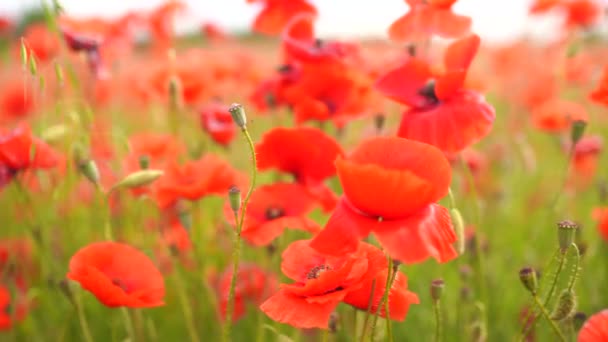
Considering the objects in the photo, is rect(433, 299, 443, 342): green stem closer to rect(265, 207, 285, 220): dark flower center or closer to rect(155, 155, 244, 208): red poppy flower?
rect(265, 207, 285, 220): dark flower center

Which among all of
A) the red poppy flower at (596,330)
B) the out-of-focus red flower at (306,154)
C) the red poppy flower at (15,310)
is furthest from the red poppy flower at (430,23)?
the red poppy flower at (15,310)

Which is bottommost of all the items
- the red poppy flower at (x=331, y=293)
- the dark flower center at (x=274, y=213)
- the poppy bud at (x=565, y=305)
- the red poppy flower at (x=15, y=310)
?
the red poppy flower at (x=15, y=310)

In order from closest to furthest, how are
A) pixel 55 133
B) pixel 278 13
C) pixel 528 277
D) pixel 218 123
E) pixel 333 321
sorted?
pixel 528 277 → pixel 333 321 → pixel 55 133 → pixel 278 13 → pixel 218 123

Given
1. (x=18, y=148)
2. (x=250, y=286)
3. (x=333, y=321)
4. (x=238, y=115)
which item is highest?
(x=238, y=115)

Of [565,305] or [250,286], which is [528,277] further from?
[250,286]

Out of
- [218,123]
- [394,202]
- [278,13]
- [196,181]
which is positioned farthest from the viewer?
[218,123]

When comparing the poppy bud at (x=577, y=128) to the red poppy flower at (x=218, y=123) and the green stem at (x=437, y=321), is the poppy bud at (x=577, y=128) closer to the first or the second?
the green stem at (x=437, y=321)

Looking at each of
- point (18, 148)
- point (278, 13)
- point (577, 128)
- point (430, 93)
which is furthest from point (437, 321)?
point (278, 13)
